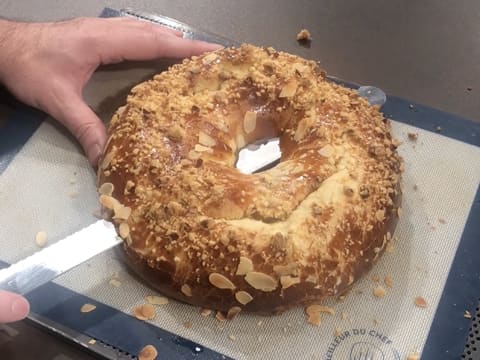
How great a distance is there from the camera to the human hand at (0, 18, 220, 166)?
1235mm

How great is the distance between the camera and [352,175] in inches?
40.7

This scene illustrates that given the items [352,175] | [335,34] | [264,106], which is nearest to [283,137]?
[264,106]

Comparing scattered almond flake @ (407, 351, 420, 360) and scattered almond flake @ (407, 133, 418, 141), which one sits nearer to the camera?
scattered almond flake @ (407, 351, 420, 360)

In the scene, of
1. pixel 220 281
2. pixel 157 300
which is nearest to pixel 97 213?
pixel 157 300

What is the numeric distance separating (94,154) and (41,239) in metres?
0.19

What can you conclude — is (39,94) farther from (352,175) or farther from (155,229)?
(352,175)

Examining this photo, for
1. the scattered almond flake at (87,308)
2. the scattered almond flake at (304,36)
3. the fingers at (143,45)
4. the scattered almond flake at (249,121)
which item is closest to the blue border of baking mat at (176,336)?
the scattered almond flake at (87,308)

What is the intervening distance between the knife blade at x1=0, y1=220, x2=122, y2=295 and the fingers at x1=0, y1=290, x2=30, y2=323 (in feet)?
0.13

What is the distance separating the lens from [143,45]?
130 cm

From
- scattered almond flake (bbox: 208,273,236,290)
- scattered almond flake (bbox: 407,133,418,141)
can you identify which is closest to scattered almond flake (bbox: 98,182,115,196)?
scattered almond flake (bbox: 208,273,236,290)

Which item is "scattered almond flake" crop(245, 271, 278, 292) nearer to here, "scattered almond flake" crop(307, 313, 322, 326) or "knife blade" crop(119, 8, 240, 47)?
"scattered almond flake" crop(307, 313, 322, 326)

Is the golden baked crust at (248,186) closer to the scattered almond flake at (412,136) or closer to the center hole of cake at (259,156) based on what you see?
the center hole of cake at (259,156)

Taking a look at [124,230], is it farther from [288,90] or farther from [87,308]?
[288,90]

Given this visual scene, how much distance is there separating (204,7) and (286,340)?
955mm
